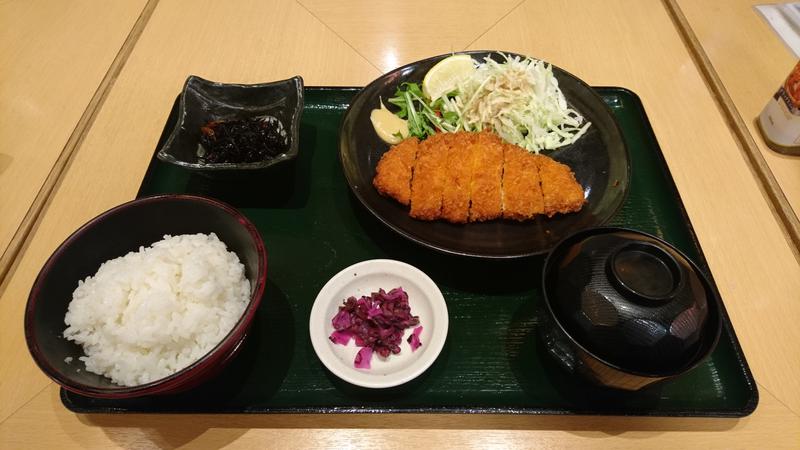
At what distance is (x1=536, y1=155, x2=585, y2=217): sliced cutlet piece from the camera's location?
206cm

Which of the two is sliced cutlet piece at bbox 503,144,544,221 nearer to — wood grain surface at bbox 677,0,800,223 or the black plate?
the black plate

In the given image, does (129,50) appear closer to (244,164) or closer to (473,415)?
(244,164)

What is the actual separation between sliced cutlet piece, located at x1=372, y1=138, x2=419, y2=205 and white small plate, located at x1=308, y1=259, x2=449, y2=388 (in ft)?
1.20

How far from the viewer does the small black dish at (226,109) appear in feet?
6.82

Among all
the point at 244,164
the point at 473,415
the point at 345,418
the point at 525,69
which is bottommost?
the point at 345,418

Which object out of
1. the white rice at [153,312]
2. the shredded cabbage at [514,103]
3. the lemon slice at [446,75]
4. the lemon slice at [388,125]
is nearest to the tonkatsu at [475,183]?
the lemon slice at [388,125]

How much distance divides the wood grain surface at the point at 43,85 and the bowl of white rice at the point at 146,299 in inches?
27.0

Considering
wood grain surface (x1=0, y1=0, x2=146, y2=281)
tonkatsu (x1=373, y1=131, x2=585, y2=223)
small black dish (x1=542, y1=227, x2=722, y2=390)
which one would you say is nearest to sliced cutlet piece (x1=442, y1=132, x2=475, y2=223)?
tonkatsu (x1=373, y1=131, x2=585, y2=223)

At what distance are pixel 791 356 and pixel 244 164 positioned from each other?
227 cm

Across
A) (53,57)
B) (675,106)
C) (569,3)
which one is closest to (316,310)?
(675,106)

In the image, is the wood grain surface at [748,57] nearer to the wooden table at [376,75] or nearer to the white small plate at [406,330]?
the wooden table at [376,75]

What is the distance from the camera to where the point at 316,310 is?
1.73 meters

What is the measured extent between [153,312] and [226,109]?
118 cm

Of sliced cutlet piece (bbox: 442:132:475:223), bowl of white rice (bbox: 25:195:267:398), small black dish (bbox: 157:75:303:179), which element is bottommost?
bowl of white rice (bbox: 25:195:267:398)
